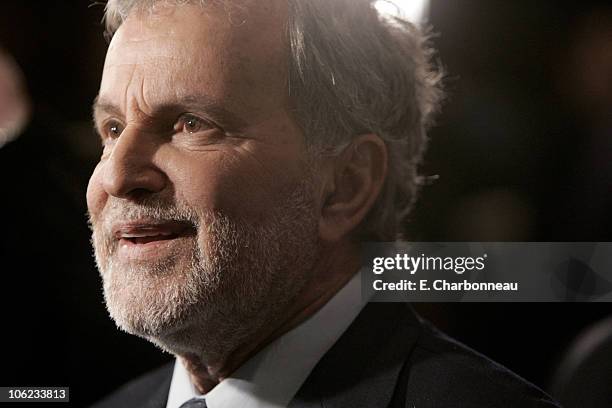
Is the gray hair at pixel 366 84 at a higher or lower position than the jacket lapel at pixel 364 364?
higher

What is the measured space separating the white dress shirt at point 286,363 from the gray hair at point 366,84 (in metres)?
0.17

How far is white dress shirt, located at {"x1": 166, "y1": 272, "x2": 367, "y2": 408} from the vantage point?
138cm

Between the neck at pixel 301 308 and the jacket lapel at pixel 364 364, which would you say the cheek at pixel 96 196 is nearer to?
the neck at pixel 301 308

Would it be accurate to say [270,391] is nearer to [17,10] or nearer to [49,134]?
[49,134]

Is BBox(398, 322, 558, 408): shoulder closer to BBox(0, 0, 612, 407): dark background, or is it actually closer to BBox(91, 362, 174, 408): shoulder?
BBox(0, 0, 612, 407): dark background

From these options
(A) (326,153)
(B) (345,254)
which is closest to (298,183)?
(A) (326,153)

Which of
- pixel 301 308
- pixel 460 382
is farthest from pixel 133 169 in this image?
pixel 460 382

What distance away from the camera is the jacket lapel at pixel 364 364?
1320mm

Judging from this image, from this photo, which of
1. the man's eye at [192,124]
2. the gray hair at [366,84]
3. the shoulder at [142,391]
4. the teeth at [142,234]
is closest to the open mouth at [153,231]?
the teeth at [142,234]

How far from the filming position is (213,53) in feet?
4.30

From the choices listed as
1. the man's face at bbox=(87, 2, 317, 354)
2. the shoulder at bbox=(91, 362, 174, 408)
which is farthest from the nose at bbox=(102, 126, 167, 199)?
the shoulder at bbox=(91, 362, 174, 408)

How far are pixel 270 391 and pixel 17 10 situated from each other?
1029mm

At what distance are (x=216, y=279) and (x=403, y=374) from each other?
0.38 meters

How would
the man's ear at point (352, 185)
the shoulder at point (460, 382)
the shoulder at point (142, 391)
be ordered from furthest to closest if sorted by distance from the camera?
the shoulder at point (142, 391)
the man's ear at point (352, 185)
the shoulder at point (460, 382)
